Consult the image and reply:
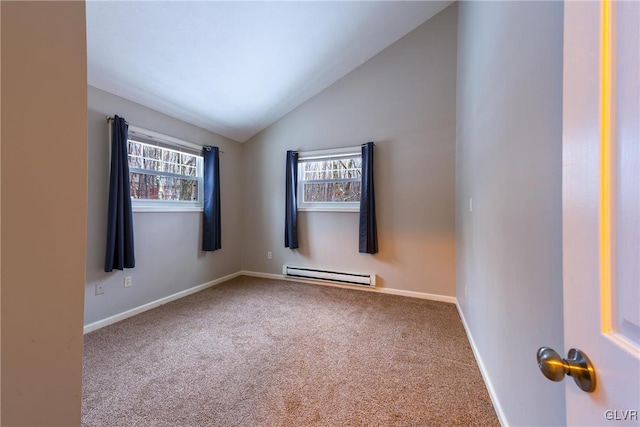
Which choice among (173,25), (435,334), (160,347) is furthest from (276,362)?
(173,25)

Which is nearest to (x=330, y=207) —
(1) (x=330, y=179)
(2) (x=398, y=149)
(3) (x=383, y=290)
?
(1) (x=330, y=179)

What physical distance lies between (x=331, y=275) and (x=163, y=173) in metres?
2.57

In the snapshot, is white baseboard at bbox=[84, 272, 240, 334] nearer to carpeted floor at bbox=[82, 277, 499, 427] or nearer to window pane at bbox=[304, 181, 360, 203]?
carpeted floor at bbox=[82, 277, 499, 427]

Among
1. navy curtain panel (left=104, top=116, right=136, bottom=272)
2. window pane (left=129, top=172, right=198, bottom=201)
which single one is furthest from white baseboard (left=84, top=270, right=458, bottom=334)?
window pane (left=129, top=172, right=198, bottom=201)

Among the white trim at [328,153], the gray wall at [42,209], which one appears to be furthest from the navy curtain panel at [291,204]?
the gray wall at [42,209]

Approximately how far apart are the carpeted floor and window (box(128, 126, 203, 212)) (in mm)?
1276

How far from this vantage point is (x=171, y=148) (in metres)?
3.03

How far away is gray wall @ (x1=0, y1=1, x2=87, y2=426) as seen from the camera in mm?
438

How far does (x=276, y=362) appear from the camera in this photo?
177 centimetres

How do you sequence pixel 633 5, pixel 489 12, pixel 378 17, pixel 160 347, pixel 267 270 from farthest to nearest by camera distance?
1. pixel 267 270
2. pixel 378 17
3. pixel 160 347
4. pixel 489 12
5. pixel 633 5

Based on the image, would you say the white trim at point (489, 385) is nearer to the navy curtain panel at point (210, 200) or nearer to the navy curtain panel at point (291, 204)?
the navy curtain panel at point (291, 204)

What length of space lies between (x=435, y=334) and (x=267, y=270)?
8.54 ft

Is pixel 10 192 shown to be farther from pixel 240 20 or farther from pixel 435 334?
pixel 435 334

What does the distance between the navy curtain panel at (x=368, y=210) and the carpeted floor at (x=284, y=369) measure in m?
0.79
